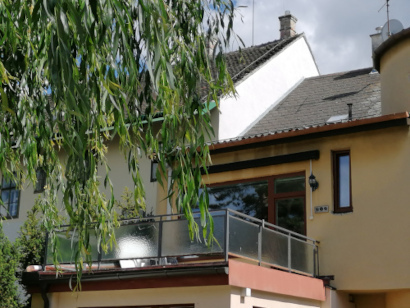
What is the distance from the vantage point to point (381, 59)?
17906mm

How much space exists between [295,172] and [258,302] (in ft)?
13.9

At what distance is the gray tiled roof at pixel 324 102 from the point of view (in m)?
20.3

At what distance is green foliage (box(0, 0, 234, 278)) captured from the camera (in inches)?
263

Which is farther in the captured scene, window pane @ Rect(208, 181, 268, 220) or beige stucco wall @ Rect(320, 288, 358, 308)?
window pane @ Rect(208, 181, 268, 220)

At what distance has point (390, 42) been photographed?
17141 mm

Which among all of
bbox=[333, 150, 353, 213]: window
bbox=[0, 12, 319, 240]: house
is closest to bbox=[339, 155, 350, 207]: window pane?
bbox=[333, 150, 353, 213]: window

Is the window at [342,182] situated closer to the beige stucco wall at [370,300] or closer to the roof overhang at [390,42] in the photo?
the beige stucco wall at [370,300]

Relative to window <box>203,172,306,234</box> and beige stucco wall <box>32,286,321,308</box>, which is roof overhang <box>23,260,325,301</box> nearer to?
beige stucco wall <box>32,286,321,308</box>

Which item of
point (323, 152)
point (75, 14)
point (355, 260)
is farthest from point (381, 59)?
point (75, 14)

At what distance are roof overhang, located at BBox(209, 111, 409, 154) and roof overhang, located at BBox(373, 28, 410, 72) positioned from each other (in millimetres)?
2029

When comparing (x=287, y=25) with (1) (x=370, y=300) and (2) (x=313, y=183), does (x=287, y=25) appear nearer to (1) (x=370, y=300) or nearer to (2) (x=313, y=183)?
(2) (x=313, y=183)

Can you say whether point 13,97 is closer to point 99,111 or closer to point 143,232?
point 99,111

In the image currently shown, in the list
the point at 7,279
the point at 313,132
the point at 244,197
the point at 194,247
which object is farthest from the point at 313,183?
the point at 7,279

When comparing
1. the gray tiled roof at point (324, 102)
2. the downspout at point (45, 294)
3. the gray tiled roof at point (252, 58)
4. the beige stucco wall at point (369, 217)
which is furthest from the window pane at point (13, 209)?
the beige stucco wall at point (369, 217)
